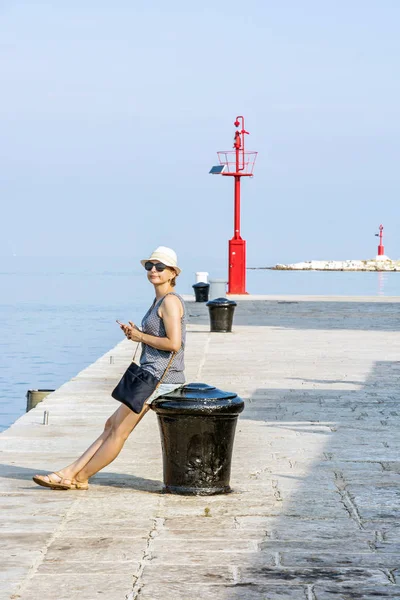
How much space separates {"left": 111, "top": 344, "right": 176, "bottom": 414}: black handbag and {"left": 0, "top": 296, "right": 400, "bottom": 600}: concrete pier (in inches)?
24.7

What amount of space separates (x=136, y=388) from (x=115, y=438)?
400 millimetres

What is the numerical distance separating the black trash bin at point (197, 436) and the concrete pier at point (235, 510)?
13cm

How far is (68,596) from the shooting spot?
5.72 m

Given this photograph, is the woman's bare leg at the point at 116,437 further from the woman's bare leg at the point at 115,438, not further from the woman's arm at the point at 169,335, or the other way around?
the woman's arm at the point at 169,335

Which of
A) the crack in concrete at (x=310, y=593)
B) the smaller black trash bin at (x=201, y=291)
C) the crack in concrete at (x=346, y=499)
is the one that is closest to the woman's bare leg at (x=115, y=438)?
the crack in concrete at (x=346, y=499)

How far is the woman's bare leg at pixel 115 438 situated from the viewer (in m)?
8.12

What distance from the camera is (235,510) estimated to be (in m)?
7.71

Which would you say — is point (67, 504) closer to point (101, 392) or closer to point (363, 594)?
point (363, 594)

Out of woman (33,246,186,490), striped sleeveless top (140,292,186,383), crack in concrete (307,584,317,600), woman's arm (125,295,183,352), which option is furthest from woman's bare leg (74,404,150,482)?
crack in concrete (307,584,317,600)

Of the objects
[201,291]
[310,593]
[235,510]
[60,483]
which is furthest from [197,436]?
[201,291]

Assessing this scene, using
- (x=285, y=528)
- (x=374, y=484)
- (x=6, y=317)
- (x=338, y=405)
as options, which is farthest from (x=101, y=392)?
(x=6, y=317)

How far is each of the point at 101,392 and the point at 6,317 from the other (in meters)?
42.7

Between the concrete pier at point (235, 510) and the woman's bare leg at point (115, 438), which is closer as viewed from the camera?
the concrete pier at point (235, 510)

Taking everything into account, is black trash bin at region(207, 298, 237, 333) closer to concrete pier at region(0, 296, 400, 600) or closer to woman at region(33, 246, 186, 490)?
concrete pier at region(0, 296, 400, 600)
